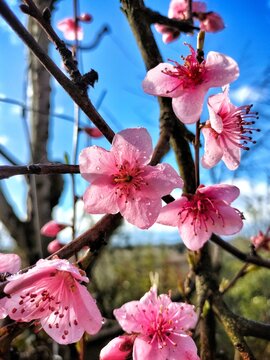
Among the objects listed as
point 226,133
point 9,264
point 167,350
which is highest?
point 226,133

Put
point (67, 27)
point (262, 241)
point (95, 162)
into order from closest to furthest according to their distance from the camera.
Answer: point (95, 162) → point (262, 241) → point (67, 27)

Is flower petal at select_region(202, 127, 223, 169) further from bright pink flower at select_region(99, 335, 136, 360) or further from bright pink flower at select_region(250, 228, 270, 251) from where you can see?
bright pink flower at select_region(250, 228, 270, 251)

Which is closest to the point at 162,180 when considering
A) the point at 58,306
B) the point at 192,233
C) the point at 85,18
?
the point at 192,233

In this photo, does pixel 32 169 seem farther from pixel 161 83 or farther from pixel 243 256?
pixel 243 256

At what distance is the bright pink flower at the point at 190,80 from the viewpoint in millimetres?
687

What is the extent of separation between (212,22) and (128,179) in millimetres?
894

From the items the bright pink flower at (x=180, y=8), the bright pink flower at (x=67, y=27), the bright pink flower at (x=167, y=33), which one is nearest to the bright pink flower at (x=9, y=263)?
the bright pink flower at (x=167, y=33)

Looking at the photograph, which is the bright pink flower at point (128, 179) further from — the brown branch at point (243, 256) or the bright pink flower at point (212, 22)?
the bright pink flower at point (212, 22)

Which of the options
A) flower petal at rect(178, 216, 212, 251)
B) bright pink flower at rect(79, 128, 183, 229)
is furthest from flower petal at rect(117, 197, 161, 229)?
flower petal at rect(178, 216, 212, 251)

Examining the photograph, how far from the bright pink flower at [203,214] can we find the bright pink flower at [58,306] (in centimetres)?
19

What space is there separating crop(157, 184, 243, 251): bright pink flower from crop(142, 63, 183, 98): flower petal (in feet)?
A: 0.59

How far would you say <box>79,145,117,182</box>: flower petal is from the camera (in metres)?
0.64

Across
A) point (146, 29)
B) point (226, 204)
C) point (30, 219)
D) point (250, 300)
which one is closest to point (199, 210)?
point (226, 204)

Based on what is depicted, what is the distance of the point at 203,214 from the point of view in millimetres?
757
